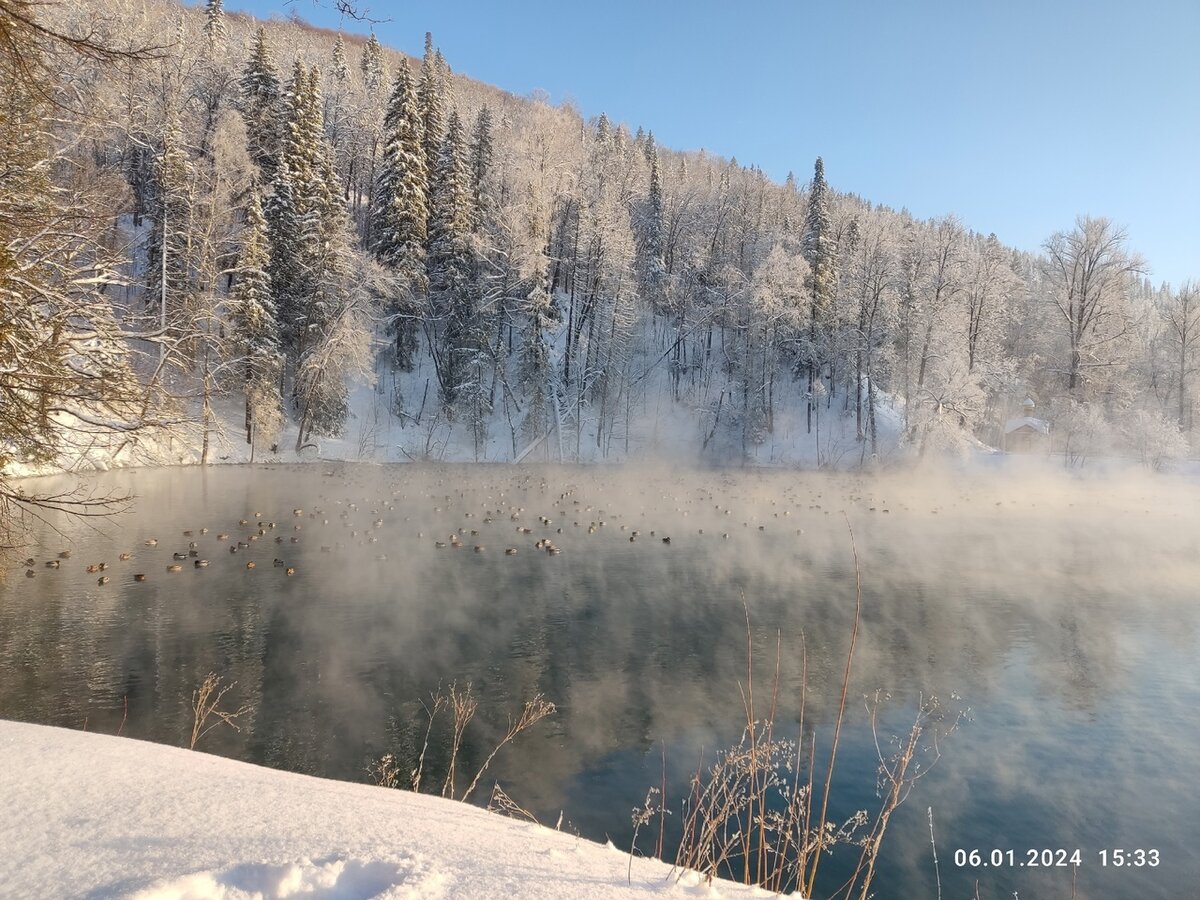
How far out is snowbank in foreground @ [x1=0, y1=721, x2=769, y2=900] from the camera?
8.25 feet

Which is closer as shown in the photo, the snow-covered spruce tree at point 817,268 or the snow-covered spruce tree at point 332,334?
the snow-covered spruce tree at point 332,334

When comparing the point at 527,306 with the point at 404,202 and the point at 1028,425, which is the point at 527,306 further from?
the point at 1028,425

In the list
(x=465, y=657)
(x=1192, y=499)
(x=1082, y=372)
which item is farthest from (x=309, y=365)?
(x=1082, y=372)

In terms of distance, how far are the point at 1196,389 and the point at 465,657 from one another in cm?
6279

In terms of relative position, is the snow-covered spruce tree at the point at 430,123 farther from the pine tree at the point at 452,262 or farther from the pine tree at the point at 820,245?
the pine tree at the point at 820,245

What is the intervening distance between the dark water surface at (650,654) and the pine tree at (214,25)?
4483cm

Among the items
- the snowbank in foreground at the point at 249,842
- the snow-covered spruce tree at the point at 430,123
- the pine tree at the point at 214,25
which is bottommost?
the snowbank in foreground at the point at 249,842

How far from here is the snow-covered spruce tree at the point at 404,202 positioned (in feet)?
134

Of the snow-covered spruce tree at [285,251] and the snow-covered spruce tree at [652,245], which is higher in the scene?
the snow-covered spruce tree at [652,245]

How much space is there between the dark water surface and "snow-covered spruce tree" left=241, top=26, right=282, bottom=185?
25175 millimetres

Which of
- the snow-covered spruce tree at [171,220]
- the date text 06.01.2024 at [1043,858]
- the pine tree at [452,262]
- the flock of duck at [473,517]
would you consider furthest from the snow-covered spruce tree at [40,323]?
the pine tree at [452,262]

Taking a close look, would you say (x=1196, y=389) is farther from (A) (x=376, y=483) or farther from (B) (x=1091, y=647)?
(A) (x=376, y=483)

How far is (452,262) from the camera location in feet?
136

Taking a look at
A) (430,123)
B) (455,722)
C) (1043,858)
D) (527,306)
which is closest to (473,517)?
(455,722)
